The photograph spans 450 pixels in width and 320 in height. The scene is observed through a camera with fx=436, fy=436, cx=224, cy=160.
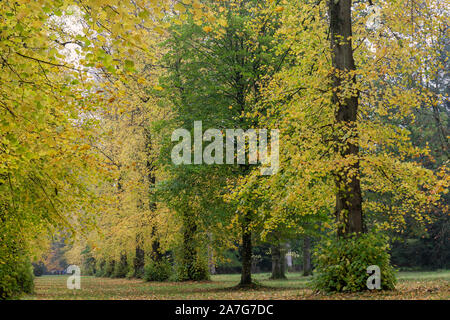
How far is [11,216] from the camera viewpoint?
1068 centimetres

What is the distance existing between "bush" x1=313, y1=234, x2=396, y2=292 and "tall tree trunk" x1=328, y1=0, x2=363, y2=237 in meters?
0.51

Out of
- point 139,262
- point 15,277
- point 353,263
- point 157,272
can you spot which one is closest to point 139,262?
point 139,262

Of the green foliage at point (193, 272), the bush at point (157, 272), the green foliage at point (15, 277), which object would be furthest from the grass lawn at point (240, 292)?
the bush at point (157, 272)

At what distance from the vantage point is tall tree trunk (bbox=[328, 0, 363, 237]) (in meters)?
10.3

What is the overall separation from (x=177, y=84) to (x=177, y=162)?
3.11m

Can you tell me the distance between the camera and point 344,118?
10.8 m

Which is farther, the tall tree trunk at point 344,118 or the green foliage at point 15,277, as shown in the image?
the green foliage at point 15,277

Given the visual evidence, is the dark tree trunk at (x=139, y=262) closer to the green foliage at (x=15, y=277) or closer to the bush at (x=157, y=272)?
the bush at (x=157, y=272)

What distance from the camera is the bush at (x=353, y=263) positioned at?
379 inches

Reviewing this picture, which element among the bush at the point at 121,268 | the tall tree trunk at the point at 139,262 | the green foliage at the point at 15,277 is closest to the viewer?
the green foliage at the point at 15,277

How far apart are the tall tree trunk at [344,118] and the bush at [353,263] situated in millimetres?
505
